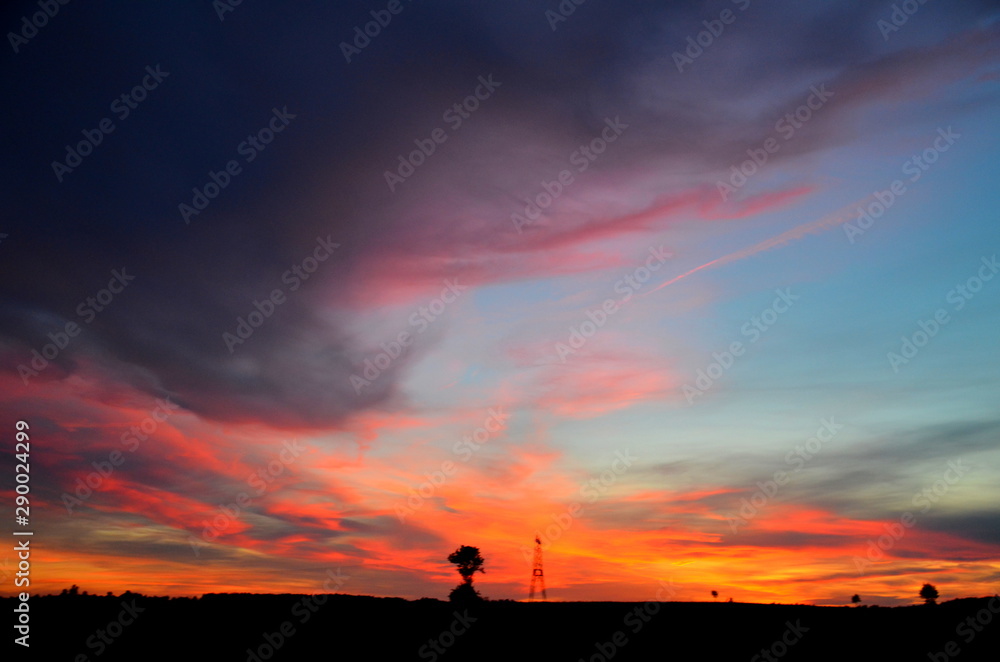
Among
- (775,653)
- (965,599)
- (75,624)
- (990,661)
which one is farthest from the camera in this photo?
(965,599)

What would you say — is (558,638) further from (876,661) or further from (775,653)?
(876,661)

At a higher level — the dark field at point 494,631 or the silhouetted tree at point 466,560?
the silhouetted tree at point 466,560

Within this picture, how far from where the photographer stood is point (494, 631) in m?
28.3

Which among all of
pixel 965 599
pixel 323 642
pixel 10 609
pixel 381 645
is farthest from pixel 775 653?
pixel 10 609

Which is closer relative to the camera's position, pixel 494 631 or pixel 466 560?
pixel 494 631

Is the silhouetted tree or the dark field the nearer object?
the dark field

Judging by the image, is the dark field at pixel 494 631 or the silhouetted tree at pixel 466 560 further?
the silhouetted tree at pixel 466 560

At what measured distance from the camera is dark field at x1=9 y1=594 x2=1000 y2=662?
2538 centimetres

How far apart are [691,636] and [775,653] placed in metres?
3.41

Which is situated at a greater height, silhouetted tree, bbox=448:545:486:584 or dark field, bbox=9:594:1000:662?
silhouetted tree, bbox=448:545:486:584

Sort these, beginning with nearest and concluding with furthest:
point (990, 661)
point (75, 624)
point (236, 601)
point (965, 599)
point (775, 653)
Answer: point (990, 661)
point (775, 653)
point (75, 624)
point (965, 599)
point (236, 601)

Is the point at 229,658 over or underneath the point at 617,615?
underneath

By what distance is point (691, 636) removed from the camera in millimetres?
27500

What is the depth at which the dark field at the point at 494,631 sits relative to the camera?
25.4 m
